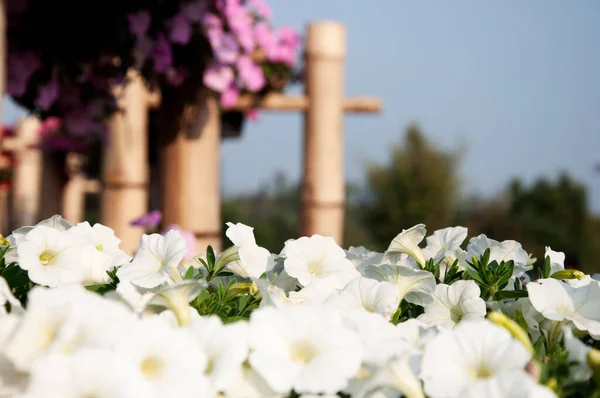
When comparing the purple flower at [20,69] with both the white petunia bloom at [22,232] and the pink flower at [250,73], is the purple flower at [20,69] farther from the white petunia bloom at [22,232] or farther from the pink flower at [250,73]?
the white petunia bloom at [22,232]

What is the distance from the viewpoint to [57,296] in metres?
0.70

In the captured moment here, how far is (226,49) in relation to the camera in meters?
3.79

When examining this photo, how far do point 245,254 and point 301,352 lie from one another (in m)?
0.29

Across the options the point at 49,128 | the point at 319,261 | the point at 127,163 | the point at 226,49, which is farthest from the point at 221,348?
the point at 49,128

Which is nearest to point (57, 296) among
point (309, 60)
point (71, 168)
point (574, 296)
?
point (574, 296)

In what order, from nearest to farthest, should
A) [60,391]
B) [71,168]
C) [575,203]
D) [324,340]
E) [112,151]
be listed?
[60,391] < [324,340] < [112,151] < [71,168] < [575,203]

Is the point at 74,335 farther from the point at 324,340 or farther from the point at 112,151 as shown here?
the point at 112,151

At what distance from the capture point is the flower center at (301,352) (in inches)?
30.0

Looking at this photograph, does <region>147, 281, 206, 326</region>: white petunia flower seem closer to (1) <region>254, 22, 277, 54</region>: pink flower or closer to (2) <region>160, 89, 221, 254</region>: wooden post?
(2) <region>160, 89, 221, 254</region>: wooden post

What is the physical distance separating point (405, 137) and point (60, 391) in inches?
721

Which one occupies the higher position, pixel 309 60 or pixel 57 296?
pixel 309 60

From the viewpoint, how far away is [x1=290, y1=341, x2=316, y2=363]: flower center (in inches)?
30.0

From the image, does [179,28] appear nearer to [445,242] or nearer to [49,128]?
[445,242]

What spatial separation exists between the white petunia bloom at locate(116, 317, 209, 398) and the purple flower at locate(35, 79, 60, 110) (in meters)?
2.82
